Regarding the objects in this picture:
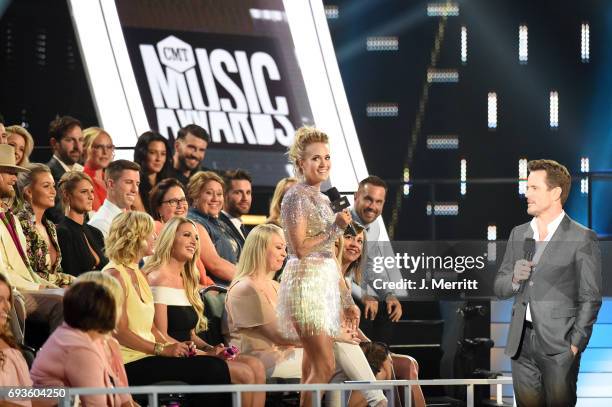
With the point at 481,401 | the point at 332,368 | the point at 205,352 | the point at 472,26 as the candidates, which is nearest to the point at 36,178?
the point at 205,352

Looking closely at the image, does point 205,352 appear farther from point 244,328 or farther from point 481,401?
point 481,401

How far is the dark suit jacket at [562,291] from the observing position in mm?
5035

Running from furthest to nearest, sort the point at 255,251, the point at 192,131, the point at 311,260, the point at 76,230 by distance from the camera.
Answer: the point at 192,131
the point at 76,230
the point at 255,251
the point at 311,260

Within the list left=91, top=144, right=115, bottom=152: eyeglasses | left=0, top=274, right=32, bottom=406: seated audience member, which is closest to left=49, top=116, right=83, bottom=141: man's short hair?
left=91, top=144, right=115, bottom=152: eyeglasses

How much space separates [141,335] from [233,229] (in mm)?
1360

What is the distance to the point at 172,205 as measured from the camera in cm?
A: 629

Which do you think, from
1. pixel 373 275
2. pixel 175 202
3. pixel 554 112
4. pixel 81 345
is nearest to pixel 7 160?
pixel 175 202

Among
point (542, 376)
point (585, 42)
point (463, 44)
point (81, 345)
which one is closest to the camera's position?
point (81, 345)

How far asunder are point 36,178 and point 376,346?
179 centimetres

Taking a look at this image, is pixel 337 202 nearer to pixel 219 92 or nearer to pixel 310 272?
pixel 310 272

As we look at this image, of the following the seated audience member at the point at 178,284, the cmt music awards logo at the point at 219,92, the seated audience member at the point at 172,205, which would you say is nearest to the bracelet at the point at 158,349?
the seated audience member at the point at 178,284

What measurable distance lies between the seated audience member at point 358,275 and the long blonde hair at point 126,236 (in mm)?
1033

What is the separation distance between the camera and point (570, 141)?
29.2 feet

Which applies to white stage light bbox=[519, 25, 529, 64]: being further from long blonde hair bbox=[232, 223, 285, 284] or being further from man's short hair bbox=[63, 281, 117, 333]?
man's short hair bbox=[63, 281, 117, 333]
